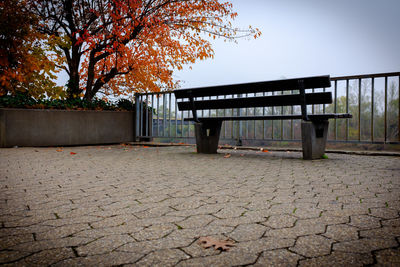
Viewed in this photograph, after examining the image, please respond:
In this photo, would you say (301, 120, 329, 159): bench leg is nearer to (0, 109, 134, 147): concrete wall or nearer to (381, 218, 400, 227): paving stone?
(381, 218, 400, 227): paving stone

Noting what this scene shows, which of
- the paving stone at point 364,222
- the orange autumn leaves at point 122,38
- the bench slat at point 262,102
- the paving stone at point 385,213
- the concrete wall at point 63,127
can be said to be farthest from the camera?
the orange autumn leaves at point 122,38

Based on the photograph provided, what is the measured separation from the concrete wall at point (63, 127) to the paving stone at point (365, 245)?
8.09 meters

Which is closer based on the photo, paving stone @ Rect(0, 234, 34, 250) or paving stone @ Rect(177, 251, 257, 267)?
paving stone @ Rect(177, 251, 257, 267)

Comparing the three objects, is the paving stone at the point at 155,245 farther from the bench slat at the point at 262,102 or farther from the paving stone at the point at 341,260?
the bench slat at the point at 262,102

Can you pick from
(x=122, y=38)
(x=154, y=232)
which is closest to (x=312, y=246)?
(x=154, y=232)

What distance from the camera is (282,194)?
7.98 ft

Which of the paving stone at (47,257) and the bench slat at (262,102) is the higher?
the bench slat at (262,102)

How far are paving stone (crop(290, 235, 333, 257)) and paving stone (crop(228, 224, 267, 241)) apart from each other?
0.21 metres

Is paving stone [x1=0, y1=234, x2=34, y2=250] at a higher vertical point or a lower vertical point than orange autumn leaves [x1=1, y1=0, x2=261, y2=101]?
lower

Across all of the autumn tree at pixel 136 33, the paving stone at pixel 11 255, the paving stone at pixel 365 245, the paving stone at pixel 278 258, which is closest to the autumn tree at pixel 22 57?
the autumn tree at pixel 136 33

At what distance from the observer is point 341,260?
124 centimetres

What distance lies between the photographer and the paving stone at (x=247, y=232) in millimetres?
1504

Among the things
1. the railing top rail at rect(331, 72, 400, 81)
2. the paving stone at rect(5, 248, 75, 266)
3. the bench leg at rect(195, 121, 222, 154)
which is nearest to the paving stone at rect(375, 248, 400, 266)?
the paving stone at rect(5, 248, 75, 266)

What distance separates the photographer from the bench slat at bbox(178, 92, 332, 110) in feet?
15.0
